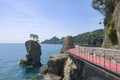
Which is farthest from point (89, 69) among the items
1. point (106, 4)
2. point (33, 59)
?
point (33, 59)

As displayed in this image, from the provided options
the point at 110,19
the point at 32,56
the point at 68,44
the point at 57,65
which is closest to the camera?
the point at 110,19

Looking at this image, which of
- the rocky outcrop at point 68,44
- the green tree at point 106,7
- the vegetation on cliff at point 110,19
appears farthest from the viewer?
the rocky outcrop at point 68,44

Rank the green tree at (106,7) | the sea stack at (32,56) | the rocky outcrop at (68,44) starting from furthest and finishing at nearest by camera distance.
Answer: the sea stack at (32,56) → the rocky outcrop at (68,44) → the green tree at (106,7)

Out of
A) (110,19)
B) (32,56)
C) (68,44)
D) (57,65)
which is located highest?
(110,19)

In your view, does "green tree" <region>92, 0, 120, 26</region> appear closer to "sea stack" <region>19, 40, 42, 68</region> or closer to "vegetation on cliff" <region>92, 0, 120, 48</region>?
"vegetation on cliff" <region>92, 0, 120, 48</region>

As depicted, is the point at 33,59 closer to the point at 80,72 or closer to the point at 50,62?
the point at 50,62

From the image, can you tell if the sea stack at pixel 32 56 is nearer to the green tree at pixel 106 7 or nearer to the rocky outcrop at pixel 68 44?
the rocky outcrop at pixel 68 44

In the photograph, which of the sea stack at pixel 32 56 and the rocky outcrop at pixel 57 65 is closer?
the rocky outcrop at pixel 57 65

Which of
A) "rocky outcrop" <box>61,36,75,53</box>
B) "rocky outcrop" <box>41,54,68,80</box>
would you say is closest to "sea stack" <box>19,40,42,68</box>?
"rocky outcrop" <box>61,36,75,53</box>

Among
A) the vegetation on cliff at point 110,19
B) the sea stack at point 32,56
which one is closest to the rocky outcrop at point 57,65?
the vegetation on cliff at point 110,19

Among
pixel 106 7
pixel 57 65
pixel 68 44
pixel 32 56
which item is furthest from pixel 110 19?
pixel 32 56

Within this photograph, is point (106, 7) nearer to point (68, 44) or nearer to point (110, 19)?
point (110, 19)

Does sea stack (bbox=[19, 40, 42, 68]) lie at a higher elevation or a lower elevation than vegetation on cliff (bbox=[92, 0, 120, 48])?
lower

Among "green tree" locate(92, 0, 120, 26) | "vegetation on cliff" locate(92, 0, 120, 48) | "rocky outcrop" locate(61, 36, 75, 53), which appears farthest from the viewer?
"rocky outcrop" locate(61, 36, 75, 53)
